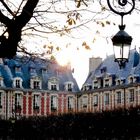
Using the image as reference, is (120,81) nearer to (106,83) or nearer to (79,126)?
(106,83)

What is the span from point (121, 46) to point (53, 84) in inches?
1983

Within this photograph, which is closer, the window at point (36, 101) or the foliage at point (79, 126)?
the foliage at point (79, 126)

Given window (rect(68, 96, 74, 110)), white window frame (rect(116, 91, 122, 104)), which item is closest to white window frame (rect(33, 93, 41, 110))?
window (rect(68, 96, 74, 110))

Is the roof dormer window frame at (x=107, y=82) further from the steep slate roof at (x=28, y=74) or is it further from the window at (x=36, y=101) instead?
the window at (x=36, y=101)

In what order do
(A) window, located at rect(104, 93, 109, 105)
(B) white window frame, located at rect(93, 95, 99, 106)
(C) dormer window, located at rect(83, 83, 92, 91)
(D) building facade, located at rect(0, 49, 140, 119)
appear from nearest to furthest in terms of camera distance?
(D) building facade, located at rect(0, 49, 140, 119) → (A) window, located at rect(104, 93, 109, 105) → (B) white window frame, located at rect(93, 95, 99, 106) → (C) dormer window, located at rect(83, 83, 92, 91)

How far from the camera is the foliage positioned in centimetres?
2831

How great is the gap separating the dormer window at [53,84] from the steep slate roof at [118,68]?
3184 mm

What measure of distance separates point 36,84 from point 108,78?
25.6 feet

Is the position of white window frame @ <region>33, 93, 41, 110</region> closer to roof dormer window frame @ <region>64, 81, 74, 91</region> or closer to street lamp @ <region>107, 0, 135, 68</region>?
roof dormer window frame @ <region>64, 81, 74, 91</region>

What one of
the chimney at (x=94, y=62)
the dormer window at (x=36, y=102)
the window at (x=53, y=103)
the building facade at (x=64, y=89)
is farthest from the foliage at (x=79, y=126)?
the chimney at (x=94, y=62)

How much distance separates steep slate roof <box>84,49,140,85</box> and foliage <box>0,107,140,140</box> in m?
12.5

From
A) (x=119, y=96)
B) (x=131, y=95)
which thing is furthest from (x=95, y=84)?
(x=131, y=95)

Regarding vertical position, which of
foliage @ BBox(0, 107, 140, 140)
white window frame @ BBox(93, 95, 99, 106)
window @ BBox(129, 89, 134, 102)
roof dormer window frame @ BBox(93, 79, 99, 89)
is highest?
roof dormer window frame @ BBox(93, 79, 99, 89)

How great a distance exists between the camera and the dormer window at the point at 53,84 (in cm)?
5794
